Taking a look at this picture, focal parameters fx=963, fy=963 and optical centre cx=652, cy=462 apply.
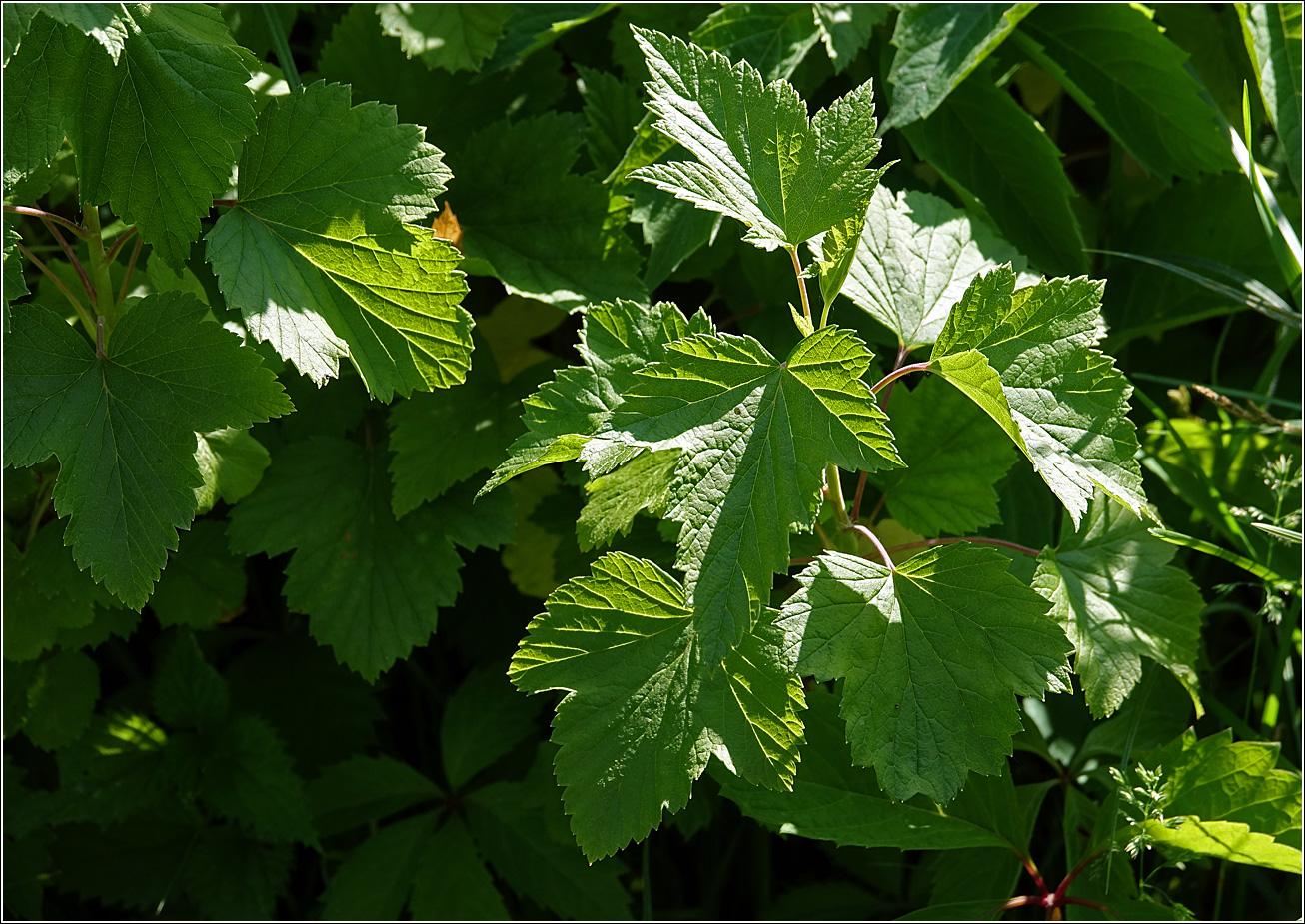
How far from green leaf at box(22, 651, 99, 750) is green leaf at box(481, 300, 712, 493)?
2.61ft

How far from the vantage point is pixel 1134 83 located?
136 cm

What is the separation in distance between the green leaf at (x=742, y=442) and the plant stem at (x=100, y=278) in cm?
62

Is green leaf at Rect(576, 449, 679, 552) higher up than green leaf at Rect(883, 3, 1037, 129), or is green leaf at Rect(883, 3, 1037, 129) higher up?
green leaf at Rect(883, 3, 1037, 129)

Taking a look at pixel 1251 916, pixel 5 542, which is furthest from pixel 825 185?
pixel 1251 916

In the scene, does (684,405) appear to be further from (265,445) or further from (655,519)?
(265,445)

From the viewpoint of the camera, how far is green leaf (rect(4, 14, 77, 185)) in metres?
0.89

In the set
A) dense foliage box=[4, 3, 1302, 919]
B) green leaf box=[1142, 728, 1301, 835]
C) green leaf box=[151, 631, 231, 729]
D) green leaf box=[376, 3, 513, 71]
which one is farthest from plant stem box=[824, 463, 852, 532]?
green leaf box=[151, 631, 231, 729]

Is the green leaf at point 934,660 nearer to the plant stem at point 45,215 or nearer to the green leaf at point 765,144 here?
the green leaf at point 765,144

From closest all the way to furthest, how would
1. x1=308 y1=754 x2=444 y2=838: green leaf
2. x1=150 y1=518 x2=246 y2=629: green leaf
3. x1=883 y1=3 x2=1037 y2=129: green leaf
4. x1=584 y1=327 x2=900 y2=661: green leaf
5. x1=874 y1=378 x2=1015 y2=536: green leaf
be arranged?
x1=584 y1=327 x2=900 y2=661: green leaf, x1=874 y1=378 x2=1015 y2=536: green leaf, x1=883 y1=3 x2=1037 y2=129: green leaf, x1=150 y1=518 x2=246 y2=629: green leaf, x1=308 y1=754 x2=444 y2=838: green leaf

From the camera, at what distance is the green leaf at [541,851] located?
4.45 ft

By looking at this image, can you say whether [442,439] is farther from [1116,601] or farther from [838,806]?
[1116,601]

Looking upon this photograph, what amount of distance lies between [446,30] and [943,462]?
84 cm

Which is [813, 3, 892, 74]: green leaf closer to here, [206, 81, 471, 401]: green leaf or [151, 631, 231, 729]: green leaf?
[206, 81, 471, 401]: green leaf

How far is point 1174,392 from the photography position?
1274 millimetres
